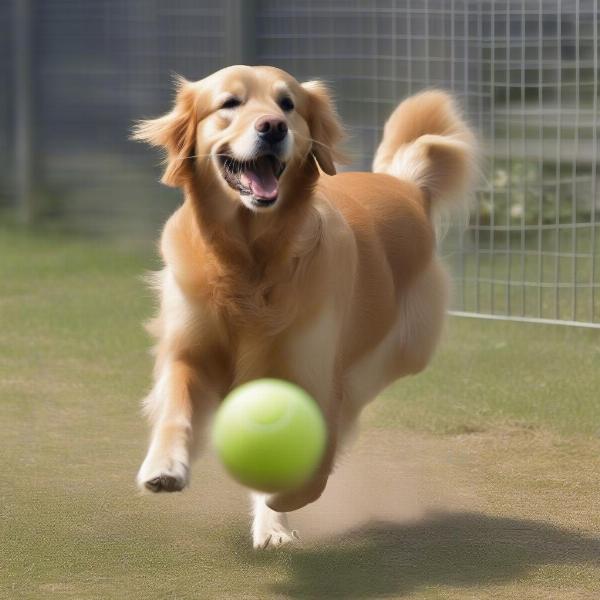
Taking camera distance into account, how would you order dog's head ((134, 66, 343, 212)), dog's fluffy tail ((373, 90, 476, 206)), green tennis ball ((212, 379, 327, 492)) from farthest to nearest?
dog's fluffy tail ((373, 90, 476, 206)) → dog's head ((134, 66, 343, 212)) → green tennis ball ((212, 379, 327, 492))

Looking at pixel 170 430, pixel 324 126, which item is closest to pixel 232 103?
pixel 324 126

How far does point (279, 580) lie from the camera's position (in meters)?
3.21

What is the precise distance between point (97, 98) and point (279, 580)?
21.5 ft

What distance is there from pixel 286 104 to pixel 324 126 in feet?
0.56

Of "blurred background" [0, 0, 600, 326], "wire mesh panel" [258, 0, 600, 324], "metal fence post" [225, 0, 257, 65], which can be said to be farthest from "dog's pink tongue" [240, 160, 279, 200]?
"metal fence post" [225, 0, 257, 65]

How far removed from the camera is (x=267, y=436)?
3.17 meters

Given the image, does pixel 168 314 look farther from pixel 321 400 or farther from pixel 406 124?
pixel 406 124

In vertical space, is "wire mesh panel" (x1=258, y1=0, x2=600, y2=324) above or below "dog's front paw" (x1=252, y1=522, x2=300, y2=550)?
above

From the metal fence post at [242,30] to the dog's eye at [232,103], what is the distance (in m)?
4.41

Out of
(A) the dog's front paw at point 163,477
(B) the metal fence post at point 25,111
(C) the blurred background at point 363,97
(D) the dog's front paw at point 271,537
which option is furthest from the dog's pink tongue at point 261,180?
(B) the metal fence post at point 25,111

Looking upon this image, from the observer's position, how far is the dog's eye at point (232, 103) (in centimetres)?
339

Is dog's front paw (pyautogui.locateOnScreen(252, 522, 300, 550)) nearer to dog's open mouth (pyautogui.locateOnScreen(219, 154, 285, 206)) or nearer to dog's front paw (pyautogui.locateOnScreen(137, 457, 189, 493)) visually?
dog's front paw (pyautogui.locateOnScreen(137, 457, 189, 493))

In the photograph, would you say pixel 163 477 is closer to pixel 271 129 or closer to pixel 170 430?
pixel 170 430

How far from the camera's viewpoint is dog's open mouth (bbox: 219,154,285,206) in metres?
3.35
